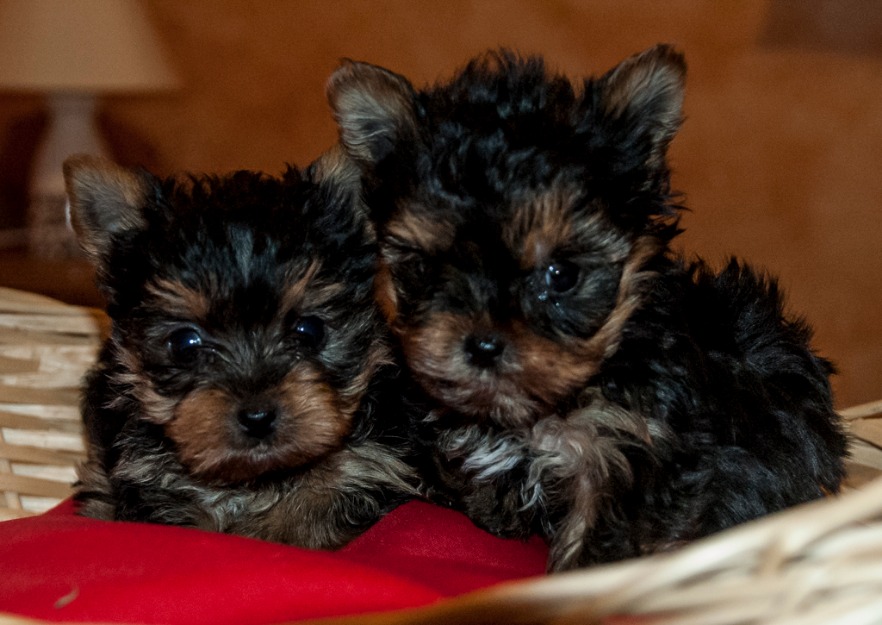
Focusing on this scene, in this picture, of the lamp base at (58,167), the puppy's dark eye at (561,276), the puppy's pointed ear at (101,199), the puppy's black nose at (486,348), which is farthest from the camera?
the lamp base at (58,167)

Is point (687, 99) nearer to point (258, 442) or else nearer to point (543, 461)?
point (543, 461)

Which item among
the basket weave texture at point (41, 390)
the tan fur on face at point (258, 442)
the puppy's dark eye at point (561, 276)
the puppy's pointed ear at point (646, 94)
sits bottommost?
the basket weave texture at point (41, 390)

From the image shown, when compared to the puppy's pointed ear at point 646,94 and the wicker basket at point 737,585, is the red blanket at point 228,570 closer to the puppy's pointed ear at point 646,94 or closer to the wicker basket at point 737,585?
the wicker basket at point 737,585

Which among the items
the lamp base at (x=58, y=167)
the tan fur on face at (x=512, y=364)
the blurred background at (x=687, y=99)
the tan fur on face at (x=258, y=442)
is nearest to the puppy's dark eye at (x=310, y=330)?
the tan fur on face at (x=258, y=442)

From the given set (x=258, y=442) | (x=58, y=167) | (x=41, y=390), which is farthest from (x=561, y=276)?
(x=58, y=167)

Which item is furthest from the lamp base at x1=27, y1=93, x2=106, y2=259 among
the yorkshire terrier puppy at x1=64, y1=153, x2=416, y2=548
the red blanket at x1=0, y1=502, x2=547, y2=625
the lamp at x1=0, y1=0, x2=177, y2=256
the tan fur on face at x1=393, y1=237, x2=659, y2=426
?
the tan fur on face at x1=393, y1=237, x2=659, y2=426

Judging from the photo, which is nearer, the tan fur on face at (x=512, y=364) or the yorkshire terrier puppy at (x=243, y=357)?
the tan fur on face at (x=512, y=364)
